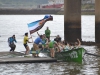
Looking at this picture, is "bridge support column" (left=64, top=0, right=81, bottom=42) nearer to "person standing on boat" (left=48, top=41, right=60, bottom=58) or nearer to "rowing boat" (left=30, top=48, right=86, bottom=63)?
"person standing on boat" (left=48, top=41, right=60, bottom=58)

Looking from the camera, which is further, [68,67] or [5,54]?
[5,54]

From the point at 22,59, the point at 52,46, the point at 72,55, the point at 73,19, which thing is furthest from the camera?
the point at 73,19

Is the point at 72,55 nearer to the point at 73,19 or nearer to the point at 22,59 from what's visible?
the point at 22,59

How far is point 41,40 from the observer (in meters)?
32.8

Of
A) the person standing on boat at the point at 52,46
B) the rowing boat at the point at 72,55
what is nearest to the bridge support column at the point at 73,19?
the person standing on boat at the point at 52,46

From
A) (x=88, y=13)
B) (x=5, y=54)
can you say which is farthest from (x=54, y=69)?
(x=88, y=13)

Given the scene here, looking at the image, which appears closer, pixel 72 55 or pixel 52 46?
pixel 72 55

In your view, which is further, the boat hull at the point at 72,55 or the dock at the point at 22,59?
the dock at the point at 22,59

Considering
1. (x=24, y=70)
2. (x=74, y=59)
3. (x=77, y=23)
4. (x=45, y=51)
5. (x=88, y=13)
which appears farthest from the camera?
(x=88, y=13)

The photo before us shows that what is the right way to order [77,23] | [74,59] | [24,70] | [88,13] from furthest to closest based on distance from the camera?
[88,13]
[77,23]
[74,59]
[24,70]

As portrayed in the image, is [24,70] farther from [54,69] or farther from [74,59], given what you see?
[74,59]

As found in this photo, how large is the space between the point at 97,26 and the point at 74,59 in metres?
15.2

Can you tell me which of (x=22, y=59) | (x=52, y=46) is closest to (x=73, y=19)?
(x=52, y=46)

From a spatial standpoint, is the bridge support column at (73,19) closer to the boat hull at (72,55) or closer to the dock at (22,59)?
the dock at (22,59)
